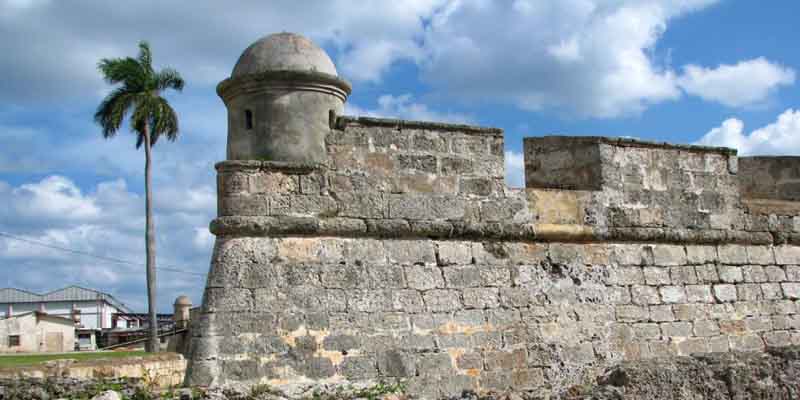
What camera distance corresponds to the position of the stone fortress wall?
6.04 m

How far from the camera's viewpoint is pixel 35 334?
30.1m

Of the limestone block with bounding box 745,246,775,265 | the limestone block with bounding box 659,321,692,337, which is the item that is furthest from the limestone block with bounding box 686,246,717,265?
the limestone block with bounding box 659,321,692,337

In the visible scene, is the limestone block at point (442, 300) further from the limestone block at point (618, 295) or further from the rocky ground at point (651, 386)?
the limestone block at point (618, 295)

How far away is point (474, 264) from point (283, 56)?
13.8ft

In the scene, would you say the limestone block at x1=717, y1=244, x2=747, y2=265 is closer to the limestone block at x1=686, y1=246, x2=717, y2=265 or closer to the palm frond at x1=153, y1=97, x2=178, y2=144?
the limestone block at x1=686, y1=246, x2=717, y2=265

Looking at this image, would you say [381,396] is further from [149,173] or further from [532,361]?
[149,173]

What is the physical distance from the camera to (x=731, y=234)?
825cm

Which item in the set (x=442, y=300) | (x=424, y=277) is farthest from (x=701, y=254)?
(x=424, y=277)

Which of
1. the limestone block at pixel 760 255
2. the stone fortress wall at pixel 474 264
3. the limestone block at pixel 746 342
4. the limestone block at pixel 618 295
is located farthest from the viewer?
the limestone block at pixel 760 255

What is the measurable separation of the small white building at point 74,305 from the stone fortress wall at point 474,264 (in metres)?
41.7

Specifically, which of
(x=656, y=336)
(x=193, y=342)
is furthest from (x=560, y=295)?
(x=193, y=342)

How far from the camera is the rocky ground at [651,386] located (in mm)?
5141

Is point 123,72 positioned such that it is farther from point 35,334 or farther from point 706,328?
point 706,328

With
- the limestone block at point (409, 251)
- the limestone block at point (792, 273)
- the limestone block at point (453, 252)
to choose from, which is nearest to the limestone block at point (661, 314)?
the limestone block at point (792, 273)
